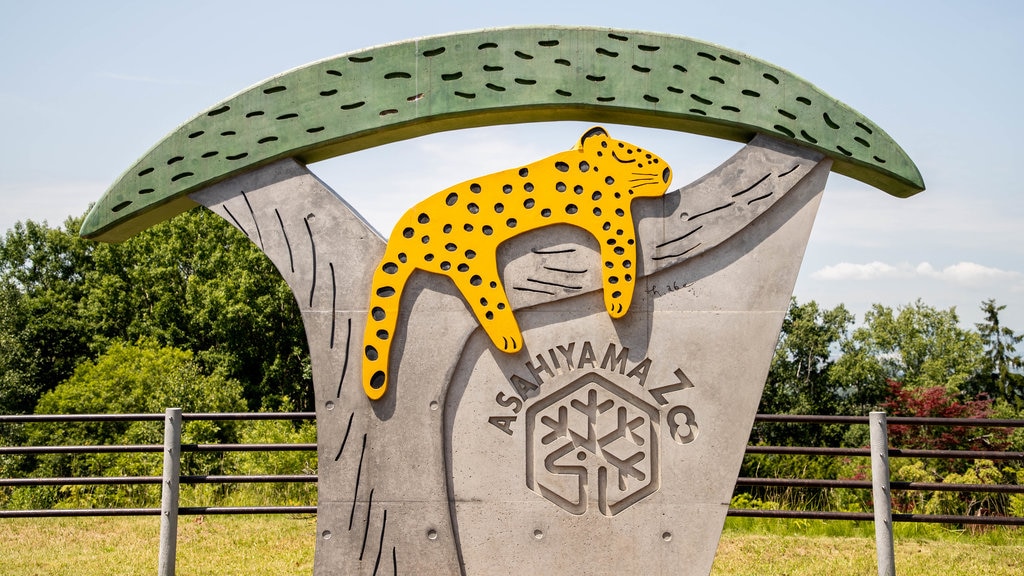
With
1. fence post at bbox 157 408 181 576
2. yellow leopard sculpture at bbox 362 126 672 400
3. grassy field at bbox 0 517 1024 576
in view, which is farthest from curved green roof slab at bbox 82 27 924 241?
grassy field at bbox 0 517 1024 576

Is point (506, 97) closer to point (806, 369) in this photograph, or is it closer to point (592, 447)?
point (592, 447)

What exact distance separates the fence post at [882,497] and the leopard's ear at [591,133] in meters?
2.46

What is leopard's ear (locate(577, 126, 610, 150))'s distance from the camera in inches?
206

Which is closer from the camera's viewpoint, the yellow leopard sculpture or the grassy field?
the yellow leopard sculpture

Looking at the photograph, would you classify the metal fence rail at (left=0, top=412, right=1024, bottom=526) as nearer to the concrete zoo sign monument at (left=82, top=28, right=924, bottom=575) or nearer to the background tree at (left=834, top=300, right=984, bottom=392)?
the concrete zoo sign monument at (left=82, top=28, right=924, bottom=575)

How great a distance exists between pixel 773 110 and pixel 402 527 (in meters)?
3.20

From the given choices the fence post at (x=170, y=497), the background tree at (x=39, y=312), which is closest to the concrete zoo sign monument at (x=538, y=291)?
the fence post at (x=170, y=497)

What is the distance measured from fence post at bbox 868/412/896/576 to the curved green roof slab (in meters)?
1.64

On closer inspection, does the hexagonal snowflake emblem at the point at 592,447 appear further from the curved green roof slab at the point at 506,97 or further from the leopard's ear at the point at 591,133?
the curved green roof slab at the point at 506,97

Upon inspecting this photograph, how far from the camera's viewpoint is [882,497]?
566 cm

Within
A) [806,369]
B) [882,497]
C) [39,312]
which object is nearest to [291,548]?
[882,497]

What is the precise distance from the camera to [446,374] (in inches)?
201

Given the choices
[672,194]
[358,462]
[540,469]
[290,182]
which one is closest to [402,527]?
[358,462]

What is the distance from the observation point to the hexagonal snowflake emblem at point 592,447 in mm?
5090
